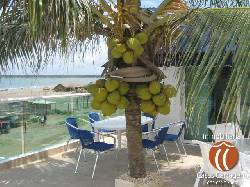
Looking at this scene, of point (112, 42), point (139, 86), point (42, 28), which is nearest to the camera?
point (42, 28)

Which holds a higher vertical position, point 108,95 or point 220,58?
point 220,58

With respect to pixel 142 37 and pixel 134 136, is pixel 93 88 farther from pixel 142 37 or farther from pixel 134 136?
pixel 134 136

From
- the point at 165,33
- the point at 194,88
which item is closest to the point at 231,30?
the point at 194,88

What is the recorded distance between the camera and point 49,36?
4750mm

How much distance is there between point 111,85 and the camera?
4977mm

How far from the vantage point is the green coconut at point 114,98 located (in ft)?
16.1

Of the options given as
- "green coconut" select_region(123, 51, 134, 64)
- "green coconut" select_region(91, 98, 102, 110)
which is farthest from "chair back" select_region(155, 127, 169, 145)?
"green coconut" select_region(123, 51, 134, 64)

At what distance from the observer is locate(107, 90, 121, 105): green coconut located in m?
4.91

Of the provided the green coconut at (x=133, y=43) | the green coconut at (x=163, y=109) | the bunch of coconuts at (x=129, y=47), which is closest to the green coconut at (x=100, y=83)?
the bunch of coconuts at (x=129, y=47)

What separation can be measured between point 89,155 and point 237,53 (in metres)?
7.23

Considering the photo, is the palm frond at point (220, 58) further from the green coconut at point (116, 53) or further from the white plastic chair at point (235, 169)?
the white plastic chair at point (235, 169)

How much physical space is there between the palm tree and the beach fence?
90.5 inches

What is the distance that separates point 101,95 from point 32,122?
434 cm

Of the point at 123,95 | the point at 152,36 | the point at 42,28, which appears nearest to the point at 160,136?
the point at 123,95
